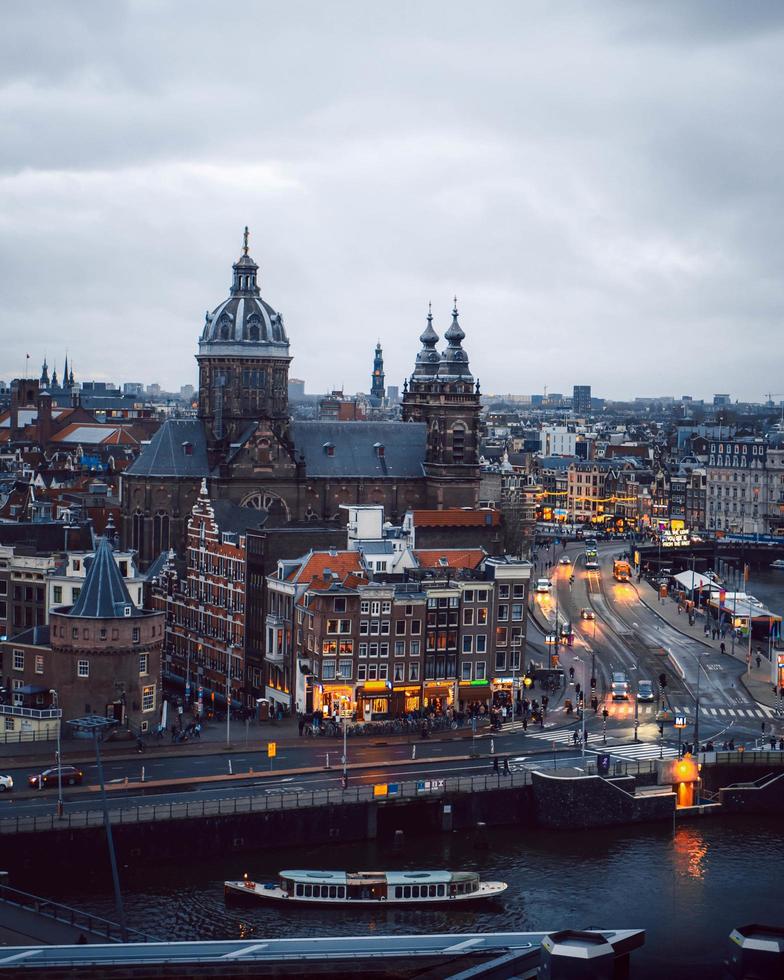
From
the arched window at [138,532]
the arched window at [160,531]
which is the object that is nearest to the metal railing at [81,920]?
the arched window at [160,531]

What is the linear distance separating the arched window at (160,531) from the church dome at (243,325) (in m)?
17.4

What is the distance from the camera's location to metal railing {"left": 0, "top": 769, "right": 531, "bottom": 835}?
78875mm

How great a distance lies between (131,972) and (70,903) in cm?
1705

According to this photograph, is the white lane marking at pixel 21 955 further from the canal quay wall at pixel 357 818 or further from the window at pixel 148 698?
the window at pixel 148 698

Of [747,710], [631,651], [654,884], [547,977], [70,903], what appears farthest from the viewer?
[631,651]

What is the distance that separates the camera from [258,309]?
153 metres

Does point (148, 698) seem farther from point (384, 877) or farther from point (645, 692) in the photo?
point (645, 692)

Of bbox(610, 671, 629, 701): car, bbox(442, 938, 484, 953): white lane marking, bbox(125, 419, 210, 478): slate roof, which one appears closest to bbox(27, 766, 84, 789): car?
bbox(442, 938, 484, 953): white lane marking

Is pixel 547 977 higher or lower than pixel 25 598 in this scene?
lower

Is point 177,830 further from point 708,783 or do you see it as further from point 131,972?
point 708,783

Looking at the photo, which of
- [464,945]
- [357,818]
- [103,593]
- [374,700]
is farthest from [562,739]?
[464,945]

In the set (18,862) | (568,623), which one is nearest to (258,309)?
(568,623)

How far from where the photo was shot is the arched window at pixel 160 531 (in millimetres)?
143000

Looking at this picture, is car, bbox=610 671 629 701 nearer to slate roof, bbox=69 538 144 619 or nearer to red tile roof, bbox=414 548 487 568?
red tile roof, bbox=414 548 487 568
